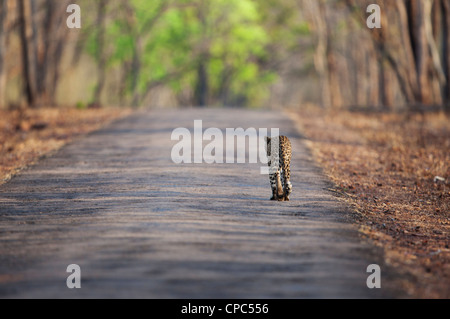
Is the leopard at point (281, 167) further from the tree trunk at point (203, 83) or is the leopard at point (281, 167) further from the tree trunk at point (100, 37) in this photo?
the tree trunk at point (203, 83)

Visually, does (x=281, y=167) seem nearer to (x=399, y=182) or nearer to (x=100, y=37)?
(x=399, y=182)

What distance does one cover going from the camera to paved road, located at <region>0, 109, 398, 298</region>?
812 centimetres

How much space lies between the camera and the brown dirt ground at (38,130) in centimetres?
1755

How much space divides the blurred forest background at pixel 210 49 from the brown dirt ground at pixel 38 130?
4.53 m

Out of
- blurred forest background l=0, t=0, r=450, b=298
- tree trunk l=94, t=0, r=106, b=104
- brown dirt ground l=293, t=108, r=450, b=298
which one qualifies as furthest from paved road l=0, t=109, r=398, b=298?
tree trunk l=94, t=0, r=106, b=104

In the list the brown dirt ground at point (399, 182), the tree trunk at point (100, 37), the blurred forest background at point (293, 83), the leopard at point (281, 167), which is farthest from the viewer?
the tree trunk at point (100, 37)

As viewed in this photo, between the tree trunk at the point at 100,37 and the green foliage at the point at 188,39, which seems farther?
the green foliage at the point at 188,39

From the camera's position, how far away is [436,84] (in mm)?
→ 36281

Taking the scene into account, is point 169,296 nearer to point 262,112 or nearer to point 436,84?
point 262,112

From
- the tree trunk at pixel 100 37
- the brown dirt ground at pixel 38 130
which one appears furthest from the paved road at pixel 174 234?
the tree trunk at pixel 100 37

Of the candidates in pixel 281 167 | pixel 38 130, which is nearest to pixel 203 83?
pixel 38 130

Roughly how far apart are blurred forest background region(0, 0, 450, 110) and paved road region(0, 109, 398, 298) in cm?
1835
